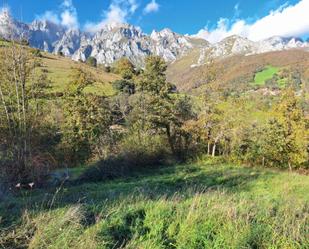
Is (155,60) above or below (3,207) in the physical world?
above

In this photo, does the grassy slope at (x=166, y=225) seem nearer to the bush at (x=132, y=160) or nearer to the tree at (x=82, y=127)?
the bush at (x=132, y=160)

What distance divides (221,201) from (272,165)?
1527 centimetres

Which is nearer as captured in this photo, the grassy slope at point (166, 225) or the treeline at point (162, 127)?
the grassy slope at point (166, 225)

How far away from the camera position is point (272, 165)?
2066 centimetres

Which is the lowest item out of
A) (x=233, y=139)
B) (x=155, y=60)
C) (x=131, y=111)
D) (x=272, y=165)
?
(x=272, y=165)

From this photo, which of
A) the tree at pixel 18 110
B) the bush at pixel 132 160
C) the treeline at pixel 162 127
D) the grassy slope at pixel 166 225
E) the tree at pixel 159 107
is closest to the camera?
the grassy slope at pixel 166 225

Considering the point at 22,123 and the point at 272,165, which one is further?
the point at 272,165

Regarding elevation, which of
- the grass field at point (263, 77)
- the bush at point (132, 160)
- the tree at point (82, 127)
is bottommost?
the bush at point (132, 160)

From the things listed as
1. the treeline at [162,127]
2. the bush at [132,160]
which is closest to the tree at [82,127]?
the treeline at [162,127]

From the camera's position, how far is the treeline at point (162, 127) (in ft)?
60.8

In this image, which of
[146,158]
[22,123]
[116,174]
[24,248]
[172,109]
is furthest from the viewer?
[172,109]

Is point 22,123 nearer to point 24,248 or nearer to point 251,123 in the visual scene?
A: point 24,248

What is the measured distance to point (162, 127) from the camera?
67.7 feet

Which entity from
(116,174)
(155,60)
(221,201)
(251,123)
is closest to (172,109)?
(155,60)
